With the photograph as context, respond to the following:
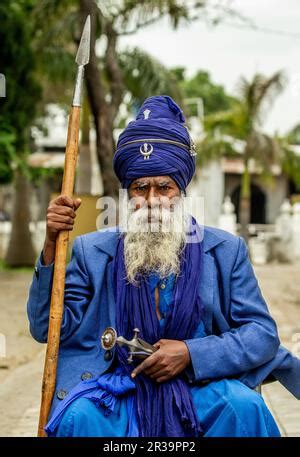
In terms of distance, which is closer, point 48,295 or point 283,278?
point 48,295

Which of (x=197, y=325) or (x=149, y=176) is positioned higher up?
(x=149, y=176)

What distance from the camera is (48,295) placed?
313cm

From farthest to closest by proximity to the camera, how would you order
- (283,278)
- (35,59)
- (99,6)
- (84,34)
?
(283,278) < (35,59) < (99,6) < (84,34)

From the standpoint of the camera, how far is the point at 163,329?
10.2 ft

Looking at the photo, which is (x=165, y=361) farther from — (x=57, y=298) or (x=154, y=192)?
(x=154, y=192)

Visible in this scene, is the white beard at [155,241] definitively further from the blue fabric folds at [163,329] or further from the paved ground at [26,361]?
the paved ground at [26,361]

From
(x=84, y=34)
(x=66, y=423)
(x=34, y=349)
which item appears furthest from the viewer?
(x=34, y=349)

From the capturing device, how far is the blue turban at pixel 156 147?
3230 millimetres

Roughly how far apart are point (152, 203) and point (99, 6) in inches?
424

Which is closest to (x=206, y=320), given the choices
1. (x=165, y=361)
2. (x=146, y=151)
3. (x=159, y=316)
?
(x=159, y=316)

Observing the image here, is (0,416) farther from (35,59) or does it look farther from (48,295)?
(35,59)

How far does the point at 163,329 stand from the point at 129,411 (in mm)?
339

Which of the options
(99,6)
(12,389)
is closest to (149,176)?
(12,389)
